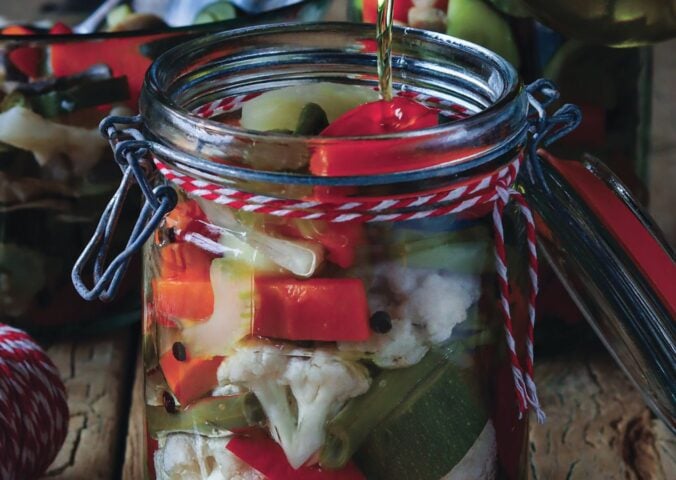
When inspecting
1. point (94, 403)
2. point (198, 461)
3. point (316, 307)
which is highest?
point (316, 307)

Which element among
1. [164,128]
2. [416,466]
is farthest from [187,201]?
[416,466]

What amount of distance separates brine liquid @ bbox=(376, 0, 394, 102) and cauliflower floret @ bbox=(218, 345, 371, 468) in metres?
0.16

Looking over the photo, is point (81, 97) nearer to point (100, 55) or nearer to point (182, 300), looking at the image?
point (100, 55)

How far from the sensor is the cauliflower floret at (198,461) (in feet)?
1.95

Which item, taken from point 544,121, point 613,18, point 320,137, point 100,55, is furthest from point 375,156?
point 100,55

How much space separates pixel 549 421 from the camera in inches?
33.2

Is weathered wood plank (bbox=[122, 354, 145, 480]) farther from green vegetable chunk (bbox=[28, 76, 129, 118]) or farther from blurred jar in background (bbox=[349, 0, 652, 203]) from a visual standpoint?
blurred jar in background (bbox=[349, 0, 652, 203])

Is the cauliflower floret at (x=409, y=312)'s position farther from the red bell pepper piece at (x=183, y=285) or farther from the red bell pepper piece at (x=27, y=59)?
the red bell pepper piece at (x=27, y=59)

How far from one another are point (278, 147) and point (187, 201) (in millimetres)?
87

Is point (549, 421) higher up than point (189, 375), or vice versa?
point (189, 375)

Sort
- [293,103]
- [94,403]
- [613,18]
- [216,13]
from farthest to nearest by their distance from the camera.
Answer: [216,13], [94,403], [613,18], [293,103]

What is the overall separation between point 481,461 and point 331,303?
136 millimetres

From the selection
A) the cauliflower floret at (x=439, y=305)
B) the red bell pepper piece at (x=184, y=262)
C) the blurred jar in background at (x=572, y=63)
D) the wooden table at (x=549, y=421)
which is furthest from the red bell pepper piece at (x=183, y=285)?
the blurred jar in background at (x=572, y=63)

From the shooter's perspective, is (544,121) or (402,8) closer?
(544,121)
